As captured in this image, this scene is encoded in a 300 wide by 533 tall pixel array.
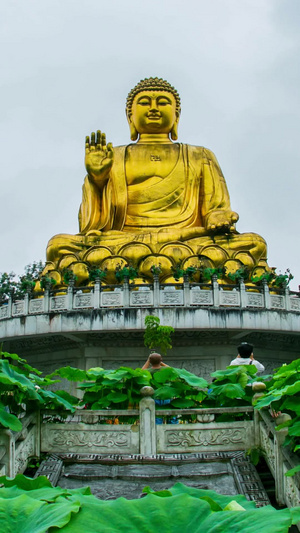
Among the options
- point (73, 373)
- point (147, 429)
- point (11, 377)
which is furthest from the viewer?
point (73, 373)

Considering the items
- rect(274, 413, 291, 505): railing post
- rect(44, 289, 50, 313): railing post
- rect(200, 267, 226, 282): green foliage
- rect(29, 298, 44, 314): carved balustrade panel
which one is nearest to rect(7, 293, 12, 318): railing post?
rect(29, 298, 44, 314): carved balustrade panel

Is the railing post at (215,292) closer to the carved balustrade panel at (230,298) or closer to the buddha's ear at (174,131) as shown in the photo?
the carved balustrade panel at (230,298)

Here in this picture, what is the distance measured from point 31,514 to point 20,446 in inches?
120

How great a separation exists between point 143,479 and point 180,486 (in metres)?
2.39

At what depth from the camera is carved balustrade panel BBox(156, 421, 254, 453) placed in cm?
521

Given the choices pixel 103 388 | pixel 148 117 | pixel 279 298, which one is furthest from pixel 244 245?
pixel 103 388

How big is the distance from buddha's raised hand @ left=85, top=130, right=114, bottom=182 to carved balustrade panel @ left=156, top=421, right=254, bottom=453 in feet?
31.4

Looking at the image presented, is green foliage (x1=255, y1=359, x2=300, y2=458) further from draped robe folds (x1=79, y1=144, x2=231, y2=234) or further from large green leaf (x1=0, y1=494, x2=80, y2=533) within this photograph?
draped robe folds (x1=79, y1=144, x2=231, y2=234)

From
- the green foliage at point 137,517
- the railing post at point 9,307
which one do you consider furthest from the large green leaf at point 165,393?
the railing post at point 9,307

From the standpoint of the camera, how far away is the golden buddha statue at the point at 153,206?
516 inches

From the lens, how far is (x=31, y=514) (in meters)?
1.79

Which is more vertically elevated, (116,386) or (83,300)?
(83,300)

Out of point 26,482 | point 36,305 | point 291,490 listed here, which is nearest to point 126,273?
point 36,305

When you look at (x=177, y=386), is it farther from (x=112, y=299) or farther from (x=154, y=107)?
(x=154, y=107)
